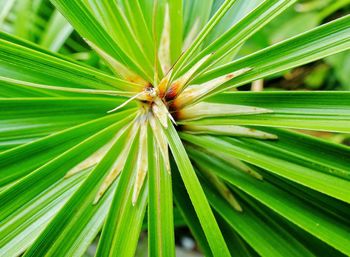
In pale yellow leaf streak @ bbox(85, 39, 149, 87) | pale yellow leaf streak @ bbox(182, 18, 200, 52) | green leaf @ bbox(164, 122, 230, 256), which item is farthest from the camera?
pale yellow leaf streak @ bbox(182, 18, 200, 52)

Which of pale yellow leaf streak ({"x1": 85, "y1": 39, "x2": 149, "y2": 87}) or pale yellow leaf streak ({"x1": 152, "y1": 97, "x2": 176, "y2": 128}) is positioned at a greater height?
pale yellow leaf streak ({"x1": 85, "y1": 39, "x2": 149, "y2": 87})

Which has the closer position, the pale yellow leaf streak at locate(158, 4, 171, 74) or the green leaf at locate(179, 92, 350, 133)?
the green leaf at locate(179, 92, 350, 133)

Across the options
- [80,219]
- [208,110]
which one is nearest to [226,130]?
[208,110]

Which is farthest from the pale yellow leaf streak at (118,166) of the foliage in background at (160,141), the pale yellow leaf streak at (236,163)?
the pale yellow leaf streak at (236,163)

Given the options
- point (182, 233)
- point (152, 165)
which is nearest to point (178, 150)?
point (152, 165)

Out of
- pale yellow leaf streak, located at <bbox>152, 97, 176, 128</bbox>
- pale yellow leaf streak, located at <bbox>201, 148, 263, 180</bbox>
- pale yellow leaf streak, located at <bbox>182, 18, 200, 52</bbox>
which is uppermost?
pale yellow leaf streak, located at <bbox>182, 18, 200, 52</bbox>

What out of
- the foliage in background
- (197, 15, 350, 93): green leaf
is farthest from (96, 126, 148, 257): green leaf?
(197, 15, 350, 93): green leaf

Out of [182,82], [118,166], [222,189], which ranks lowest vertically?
[222,189]

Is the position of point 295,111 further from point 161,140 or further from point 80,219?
point 80,219

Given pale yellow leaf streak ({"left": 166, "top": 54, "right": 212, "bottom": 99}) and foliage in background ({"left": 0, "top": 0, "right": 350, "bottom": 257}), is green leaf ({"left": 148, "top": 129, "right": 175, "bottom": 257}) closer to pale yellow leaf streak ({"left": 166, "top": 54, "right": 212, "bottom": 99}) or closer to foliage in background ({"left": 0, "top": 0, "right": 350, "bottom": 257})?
foliage in background ({"left": 0, "top": 0, "right": 350, "bottom": 257})

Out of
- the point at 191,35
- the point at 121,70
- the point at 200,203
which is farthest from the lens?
the point at 191,35

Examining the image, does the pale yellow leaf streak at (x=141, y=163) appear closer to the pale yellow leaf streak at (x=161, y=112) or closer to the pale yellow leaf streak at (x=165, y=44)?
the pale yellow leaf streak at (x=161, y=112)

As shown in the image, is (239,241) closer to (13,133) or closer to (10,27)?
(13,133)
